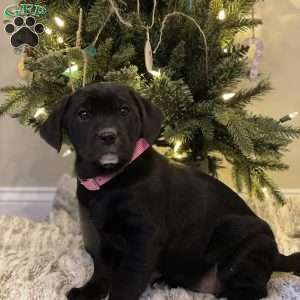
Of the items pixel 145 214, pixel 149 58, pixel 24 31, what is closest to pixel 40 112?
pixel 24 31

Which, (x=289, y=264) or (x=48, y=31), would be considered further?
(x=48, y=31)

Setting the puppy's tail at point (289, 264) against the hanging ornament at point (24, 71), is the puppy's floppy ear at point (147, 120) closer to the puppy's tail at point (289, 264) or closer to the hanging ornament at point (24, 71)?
the puppy's tail at point (289, 264)

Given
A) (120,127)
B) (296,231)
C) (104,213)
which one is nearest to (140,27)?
(120,127)

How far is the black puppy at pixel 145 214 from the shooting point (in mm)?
1281

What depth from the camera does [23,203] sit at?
2.48 metres

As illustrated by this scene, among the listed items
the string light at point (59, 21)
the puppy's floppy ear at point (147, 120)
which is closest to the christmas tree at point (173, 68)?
the string light at point (59, 21)

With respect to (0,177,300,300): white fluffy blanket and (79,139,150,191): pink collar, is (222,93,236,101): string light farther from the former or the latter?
(0,177,300,300): white fluffy blanket

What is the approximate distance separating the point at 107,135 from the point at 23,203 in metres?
1.37

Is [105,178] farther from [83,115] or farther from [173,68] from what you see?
[173,68]

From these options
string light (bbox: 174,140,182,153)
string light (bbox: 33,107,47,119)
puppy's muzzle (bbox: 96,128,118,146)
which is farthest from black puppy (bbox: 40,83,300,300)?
string light (bbox: 33,107,47,119)

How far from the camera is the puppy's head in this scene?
126 centimetres

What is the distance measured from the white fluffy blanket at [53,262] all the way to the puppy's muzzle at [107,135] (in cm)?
47

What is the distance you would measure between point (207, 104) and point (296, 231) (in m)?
0.75

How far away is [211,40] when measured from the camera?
172 centimetres
